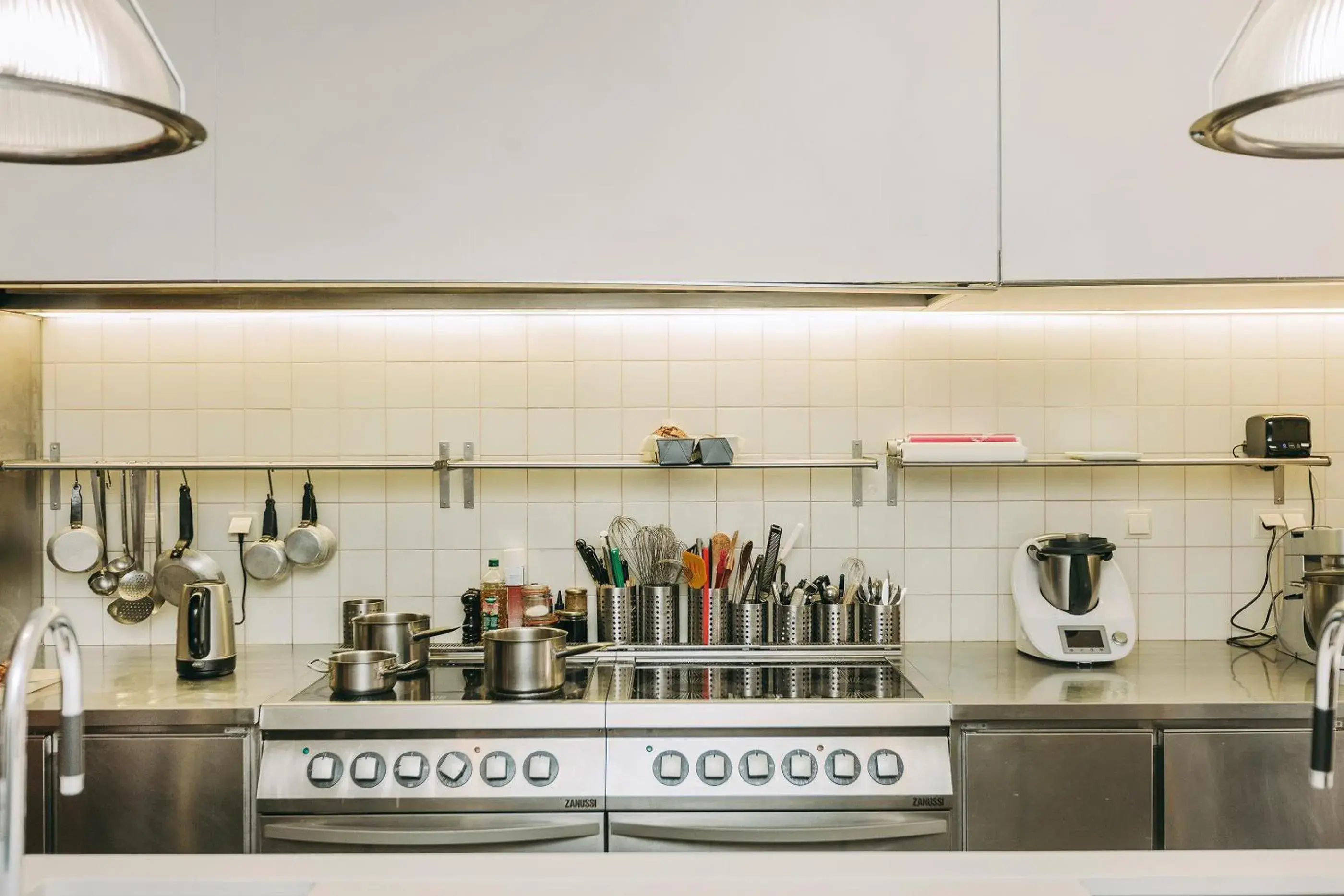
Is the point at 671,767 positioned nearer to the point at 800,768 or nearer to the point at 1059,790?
the point at 800,768

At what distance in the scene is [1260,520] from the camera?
272cm

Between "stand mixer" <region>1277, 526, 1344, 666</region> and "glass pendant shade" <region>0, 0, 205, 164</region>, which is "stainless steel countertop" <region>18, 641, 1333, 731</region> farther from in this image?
"glass pendant shade" <region>0, 0, 205, 164</region>

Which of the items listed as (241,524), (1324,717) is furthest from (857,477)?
(1324,717)

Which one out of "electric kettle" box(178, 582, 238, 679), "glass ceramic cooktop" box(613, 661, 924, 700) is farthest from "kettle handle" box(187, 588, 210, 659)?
"glass ceramic cooktop" box(613, 661, 924, 700)

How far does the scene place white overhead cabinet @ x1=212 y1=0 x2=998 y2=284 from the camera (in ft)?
7.33

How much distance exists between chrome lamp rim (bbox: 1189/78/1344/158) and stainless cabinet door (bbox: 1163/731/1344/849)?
1.40 meters

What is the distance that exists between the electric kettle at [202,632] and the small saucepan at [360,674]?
286 mm

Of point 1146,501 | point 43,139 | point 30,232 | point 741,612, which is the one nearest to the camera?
point 43,139

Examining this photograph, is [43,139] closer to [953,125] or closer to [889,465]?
[953,125]

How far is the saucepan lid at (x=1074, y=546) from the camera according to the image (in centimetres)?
242

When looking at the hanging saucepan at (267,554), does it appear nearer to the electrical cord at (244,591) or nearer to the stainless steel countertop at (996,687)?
the electrical cord at (244,591)

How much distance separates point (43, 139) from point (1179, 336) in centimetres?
259

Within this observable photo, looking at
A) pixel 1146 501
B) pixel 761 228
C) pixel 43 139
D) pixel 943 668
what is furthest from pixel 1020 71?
pixel 43 139

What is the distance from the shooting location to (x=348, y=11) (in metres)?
2.25
